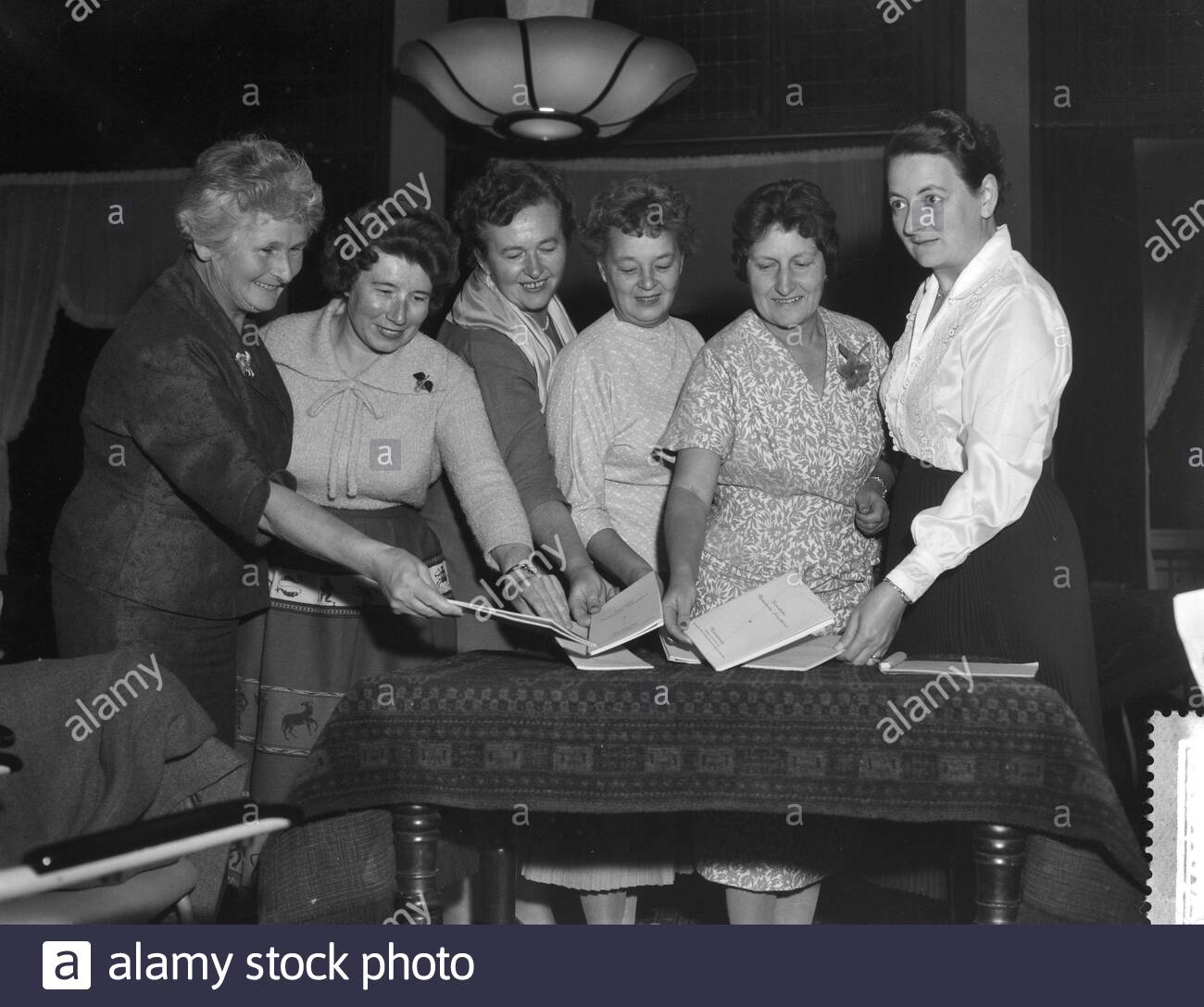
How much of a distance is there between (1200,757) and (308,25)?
578 cm

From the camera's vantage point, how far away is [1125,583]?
5.80m

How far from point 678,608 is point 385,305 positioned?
93 cm

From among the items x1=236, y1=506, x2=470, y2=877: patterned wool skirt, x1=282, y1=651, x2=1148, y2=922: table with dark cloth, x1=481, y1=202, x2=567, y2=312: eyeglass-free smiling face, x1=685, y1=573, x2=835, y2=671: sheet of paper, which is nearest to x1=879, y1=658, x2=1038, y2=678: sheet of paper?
x1=282, y1=651, x2=1148, y2=922: table with dark cloth

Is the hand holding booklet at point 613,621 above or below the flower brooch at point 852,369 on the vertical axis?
Answer: below

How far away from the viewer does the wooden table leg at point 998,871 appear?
184cm

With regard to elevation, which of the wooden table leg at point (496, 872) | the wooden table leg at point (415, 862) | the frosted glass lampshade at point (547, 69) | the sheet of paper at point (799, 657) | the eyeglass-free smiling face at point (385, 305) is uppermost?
the frosted glass lampshade at point (547, 69)

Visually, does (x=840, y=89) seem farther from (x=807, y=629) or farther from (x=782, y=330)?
(x=807, y=629)

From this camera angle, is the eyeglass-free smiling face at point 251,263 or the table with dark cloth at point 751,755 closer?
the table with dark cloth at point 751,755

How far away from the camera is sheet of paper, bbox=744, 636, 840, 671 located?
6.66 ft

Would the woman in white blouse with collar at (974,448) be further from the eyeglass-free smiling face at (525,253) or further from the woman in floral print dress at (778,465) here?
the eyeglass-free smiling face at (525,253)

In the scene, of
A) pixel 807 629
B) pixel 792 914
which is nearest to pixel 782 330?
pixel 807 629

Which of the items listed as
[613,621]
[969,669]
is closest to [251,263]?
[613,621]

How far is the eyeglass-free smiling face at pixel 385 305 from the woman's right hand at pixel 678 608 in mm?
821

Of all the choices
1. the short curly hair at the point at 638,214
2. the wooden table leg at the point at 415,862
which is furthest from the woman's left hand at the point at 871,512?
the wooden table leg at the point at 415,862
